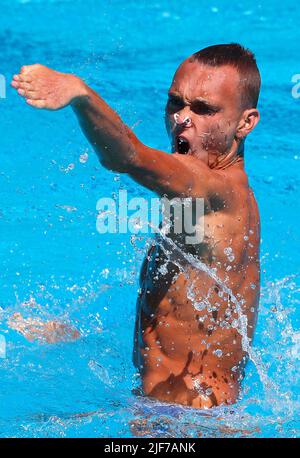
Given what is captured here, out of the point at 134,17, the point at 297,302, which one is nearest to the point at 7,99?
the point at 134,17

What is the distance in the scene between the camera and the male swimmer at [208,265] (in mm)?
3178

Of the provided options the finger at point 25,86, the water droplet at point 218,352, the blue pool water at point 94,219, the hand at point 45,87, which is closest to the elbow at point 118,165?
the hand at point 45,87

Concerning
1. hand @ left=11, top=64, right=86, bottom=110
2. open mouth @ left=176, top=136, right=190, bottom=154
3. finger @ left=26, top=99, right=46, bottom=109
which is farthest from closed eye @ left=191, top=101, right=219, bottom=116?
finger @ left=26, top=99, right=46, bottom=109

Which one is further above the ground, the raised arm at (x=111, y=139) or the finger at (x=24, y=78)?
the finger at (x=24, y=78)

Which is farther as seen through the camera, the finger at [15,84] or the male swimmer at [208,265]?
the male swimmer at [208,265]

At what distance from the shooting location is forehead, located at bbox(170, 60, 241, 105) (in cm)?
319

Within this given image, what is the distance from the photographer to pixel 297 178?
18.5 ft

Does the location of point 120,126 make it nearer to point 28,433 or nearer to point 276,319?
point 28,433

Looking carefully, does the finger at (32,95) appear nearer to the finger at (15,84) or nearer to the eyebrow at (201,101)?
the finger at (15,84)

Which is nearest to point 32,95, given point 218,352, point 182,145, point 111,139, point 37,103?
point 37,103

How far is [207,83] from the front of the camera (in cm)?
319

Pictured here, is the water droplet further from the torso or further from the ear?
the ear

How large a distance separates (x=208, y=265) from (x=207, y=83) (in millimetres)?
633

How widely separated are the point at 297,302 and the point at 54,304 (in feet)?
3.84
